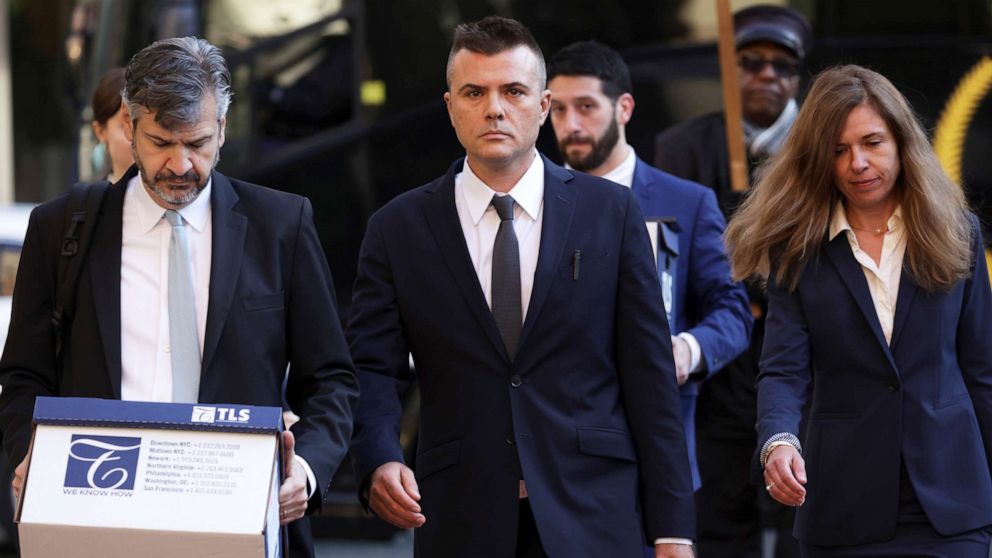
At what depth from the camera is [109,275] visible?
4.20 m

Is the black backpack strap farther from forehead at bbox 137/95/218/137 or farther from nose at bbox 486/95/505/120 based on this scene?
nose at bbox 486/95/505/120

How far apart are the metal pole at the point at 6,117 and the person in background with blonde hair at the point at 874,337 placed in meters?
11.3

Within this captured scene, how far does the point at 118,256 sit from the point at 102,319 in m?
0.18

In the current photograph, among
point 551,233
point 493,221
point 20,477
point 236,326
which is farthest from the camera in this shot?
point 493,221

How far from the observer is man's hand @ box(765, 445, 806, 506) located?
4633 millimetres

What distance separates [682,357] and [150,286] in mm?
2158

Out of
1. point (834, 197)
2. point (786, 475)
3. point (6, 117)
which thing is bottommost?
point (786, 475)

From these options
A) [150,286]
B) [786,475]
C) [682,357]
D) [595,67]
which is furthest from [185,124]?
[595,67]

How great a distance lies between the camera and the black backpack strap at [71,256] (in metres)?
4.22

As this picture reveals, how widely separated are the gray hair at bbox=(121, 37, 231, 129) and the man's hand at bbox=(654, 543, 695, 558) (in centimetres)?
156

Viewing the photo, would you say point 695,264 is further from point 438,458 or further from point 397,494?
point 397,494

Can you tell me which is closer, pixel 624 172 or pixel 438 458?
pixel 438 458

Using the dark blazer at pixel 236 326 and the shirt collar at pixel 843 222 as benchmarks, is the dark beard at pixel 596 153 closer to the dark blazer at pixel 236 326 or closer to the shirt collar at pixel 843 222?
the shirt collar at pixel 843 222

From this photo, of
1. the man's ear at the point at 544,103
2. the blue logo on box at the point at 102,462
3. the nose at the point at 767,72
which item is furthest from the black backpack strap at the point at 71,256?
Answer: the nose at the point at 767,72
